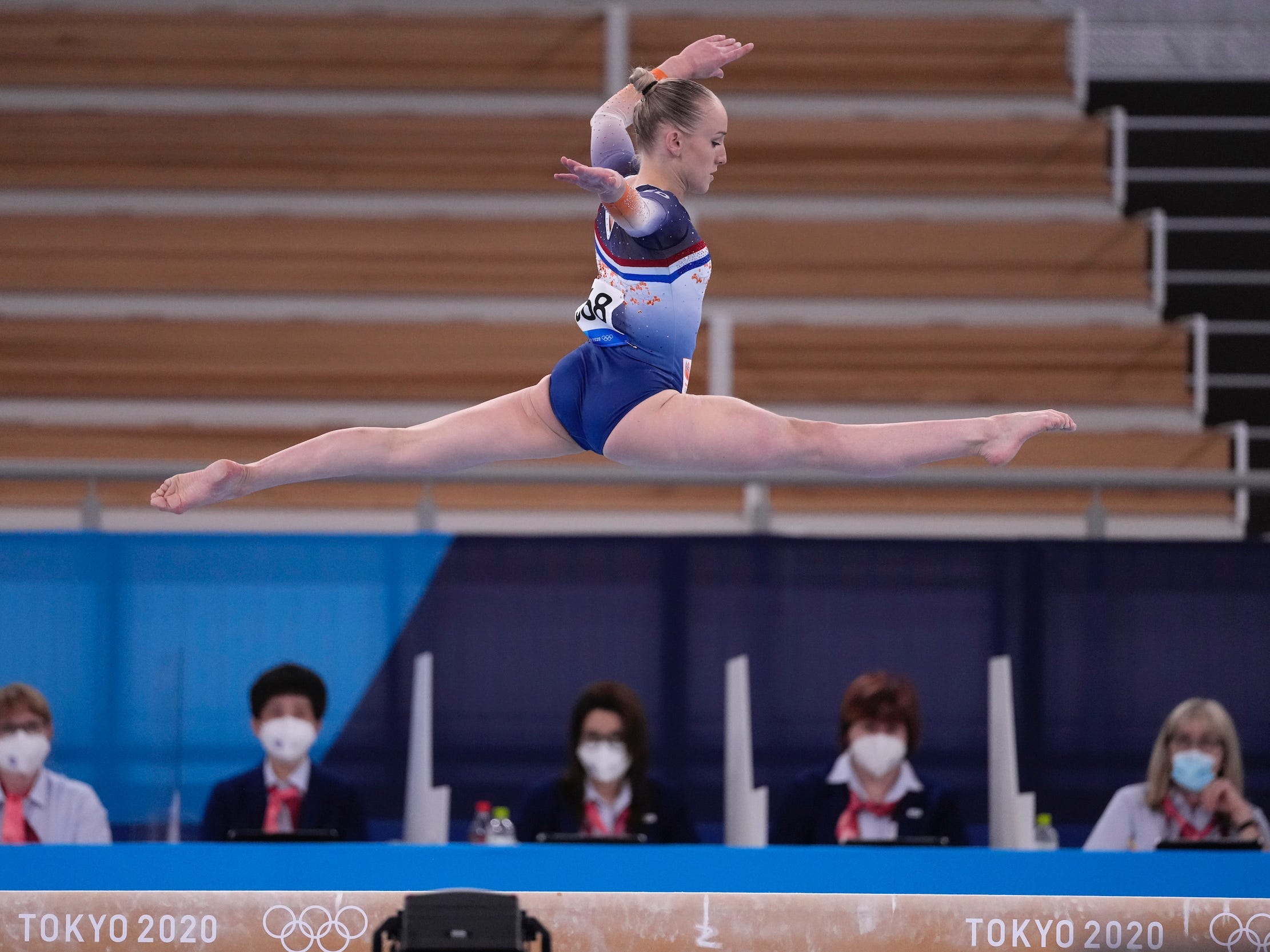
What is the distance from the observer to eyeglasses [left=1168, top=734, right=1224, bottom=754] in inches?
206

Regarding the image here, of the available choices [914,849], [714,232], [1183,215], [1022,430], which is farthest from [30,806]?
[1183,215]

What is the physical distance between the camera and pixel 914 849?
4289 millimetres

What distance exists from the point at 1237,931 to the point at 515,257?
5.38 metres

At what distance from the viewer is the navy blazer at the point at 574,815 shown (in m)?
5.27

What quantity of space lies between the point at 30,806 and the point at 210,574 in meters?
0.99

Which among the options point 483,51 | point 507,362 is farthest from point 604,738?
point 483,51

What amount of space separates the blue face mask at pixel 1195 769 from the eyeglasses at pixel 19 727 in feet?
12.9

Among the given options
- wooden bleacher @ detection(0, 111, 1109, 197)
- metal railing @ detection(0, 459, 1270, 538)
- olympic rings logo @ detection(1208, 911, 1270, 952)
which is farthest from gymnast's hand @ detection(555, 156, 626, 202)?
wooden bleacher @ detection(0, 111, 1109, 197)

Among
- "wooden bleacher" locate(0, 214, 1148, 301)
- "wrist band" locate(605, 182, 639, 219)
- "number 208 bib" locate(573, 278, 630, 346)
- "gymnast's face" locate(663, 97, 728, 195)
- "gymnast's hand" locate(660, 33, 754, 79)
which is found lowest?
"number 208 bib" locate(573, 278, 630, 346)

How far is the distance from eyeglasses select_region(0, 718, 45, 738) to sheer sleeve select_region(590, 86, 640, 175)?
2999 mm

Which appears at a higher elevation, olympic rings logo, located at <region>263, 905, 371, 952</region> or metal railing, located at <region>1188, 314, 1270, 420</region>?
metal railing, located at <region>1188, 314, 1270, 420</region>

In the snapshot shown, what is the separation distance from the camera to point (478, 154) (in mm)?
8508

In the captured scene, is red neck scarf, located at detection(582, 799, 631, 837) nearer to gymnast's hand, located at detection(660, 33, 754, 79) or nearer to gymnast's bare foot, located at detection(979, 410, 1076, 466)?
gymnast's bare foot, located at detection(979, 410, 1076, 466)

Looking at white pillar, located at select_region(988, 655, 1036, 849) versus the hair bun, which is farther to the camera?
white pillar, located at select_region(988, 655, 1036, 849)
